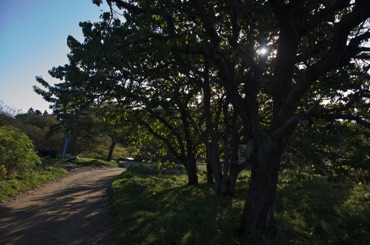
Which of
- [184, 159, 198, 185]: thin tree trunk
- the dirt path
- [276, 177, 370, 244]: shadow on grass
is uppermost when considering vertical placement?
[184, 159, 198, 185]: thin tree trunk

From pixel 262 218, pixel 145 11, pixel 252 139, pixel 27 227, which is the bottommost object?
pixel 27 227

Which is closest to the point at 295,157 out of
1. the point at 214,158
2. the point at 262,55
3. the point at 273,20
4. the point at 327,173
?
the point at 327,173

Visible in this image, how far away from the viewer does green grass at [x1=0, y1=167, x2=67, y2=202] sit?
13.3 meters

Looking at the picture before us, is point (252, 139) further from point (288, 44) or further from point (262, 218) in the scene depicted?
point (288, 44)

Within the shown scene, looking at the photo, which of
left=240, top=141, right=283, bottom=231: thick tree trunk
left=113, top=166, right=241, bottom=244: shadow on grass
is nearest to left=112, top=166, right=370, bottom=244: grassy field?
left=113, top=166, right=241, bottom=244: shadow on grass

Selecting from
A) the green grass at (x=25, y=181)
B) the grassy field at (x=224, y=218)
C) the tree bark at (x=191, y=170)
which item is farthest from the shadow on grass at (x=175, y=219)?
the tree bark at (x=191, y=170)

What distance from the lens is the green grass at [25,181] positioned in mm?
13289

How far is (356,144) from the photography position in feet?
29.6

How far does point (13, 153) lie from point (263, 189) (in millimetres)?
12341

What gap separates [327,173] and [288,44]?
3645 mm

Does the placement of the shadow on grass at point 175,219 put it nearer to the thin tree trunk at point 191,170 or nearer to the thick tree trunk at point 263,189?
the thick tree trunk at point 263,189

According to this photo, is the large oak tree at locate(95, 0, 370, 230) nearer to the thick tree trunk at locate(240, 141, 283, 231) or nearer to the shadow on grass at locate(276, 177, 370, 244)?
the thick tree trunk at locate(240, 141, 283, 231)

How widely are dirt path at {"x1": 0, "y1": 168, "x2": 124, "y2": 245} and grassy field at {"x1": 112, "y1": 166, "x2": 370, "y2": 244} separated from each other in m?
0.72

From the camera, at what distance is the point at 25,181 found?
52.9 ft
